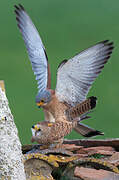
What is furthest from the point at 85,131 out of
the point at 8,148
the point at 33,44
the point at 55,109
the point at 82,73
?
the point at 8,148

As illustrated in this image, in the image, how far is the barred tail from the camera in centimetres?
426

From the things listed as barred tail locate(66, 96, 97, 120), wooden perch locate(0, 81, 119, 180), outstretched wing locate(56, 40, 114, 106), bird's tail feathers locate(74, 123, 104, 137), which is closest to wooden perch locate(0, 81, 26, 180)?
wooden perch locate(0, 81, 119, 180)

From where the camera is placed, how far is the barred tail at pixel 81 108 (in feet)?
14.0

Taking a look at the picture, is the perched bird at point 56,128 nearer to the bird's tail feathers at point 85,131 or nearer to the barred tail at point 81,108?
the barred tail at point 81,108

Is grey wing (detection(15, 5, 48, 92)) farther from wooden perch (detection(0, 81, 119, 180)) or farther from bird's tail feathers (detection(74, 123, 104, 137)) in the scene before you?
wooden perch (detection(0, 81, 119, 180))

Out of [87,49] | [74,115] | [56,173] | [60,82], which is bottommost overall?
[56,173]

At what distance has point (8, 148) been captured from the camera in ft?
8.07

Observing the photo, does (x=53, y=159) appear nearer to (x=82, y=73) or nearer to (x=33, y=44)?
(x=82, y=73)

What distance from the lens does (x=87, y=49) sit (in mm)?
4750

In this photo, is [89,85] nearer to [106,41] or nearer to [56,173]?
[106,41]

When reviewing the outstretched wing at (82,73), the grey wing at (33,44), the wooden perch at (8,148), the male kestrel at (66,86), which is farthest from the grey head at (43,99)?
the wooden perch at (8,148)

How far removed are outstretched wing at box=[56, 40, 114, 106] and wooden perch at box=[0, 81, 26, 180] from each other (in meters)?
2.18

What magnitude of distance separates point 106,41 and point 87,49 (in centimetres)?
23

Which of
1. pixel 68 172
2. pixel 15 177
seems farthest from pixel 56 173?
pixel 15 177
